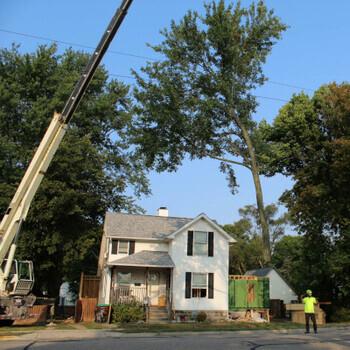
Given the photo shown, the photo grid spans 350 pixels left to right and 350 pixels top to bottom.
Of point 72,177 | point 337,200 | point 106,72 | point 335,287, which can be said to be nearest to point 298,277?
point 335,287

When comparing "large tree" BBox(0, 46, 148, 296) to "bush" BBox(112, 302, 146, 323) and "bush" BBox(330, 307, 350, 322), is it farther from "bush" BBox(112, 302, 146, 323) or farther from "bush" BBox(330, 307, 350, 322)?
"bush" BBox(330, 307, 350, 322)

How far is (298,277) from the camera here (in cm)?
3594

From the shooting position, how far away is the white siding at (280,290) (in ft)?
143

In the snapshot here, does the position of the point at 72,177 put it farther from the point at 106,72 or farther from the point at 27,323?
the point at 106,72

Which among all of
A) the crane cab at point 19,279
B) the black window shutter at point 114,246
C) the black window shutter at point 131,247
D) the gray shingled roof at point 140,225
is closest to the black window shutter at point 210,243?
the gray shingled roof at point 140,225

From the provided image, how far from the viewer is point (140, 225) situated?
108ft

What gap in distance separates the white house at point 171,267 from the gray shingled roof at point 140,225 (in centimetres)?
7

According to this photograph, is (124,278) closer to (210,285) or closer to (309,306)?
(210,285)

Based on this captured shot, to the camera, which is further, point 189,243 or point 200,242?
point 200,242

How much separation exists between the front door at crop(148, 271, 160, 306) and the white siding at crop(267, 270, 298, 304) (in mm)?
16689

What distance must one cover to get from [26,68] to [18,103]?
11.0ft

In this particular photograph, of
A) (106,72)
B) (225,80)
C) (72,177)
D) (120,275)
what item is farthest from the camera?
(106,72)

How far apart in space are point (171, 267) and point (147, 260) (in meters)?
1.61

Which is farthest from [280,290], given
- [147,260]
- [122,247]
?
[122,247]
